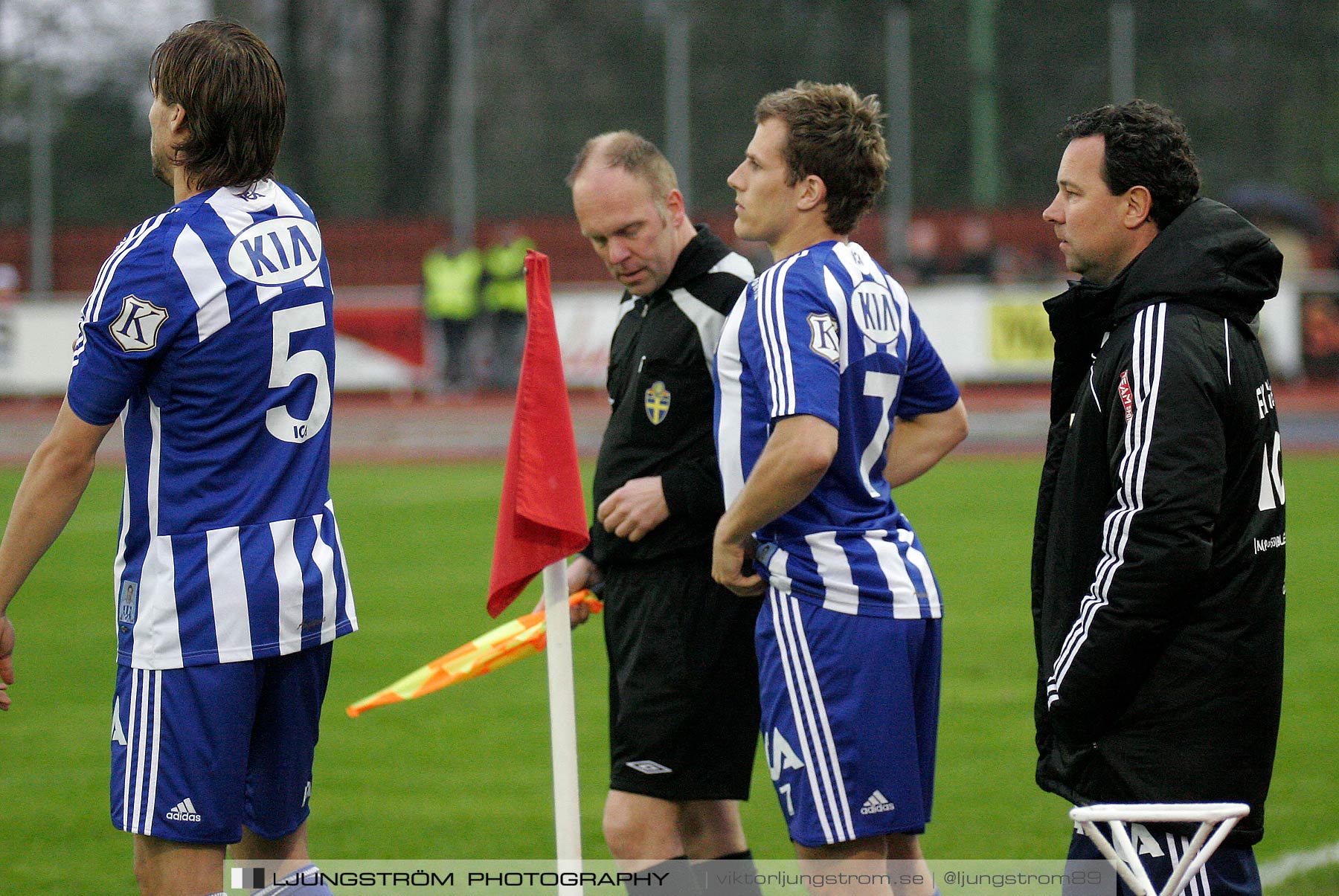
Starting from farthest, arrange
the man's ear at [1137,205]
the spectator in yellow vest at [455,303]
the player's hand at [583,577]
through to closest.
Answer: the spectator in yellow vest at [455,303]
the player's hand at [583,577]
the man's ear at [1137,205]

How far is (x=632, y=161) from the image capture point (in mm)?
3918

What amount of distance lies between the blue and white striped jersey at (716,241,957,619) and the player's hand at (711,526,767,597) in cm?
3

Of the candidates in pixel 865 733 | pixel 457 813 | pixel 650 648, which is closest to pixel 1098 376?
pixel 865 733

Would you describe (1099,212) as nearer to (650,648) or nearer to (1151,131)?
(1151,131)

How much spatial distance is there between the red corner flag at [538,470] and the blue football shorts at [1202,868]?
1327mm

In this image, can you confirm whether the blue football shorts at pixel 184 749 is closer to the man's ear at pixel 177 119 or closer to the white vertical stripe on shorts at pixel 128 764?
the white vertical stripe on shorts at pixel 128 764

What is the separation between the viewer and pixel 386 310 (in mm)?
22047

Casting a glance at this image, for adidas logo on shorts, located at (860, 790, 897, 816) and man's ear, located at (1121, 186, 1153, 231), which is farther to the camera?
adidas logo on shorts, located at (860, 790, 897, 816)

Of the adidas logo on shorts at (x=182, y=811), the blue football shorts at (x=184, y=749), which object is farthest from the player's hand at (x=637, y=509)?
the adidas logo on shorts at (x=182, y=811)

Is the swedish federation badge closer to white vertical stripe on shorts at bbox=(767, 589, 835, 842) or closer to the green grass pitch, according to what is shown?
white vertical stripe on shorts at bbox=(767, 589, 835, 842)

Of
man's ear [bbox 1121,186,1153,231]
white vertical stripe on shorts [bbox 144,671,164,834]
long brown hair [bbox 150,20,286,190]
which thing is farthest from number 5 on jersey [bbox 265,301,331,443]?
man's ear [bbox 1121,186,1153,231]

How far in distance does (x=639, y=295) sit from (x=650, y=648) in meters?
0.93

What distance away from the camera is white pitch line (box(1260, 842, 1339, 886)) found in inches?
175

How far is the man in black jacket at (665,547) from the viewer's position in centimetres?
377
